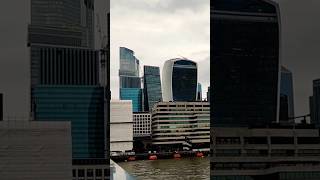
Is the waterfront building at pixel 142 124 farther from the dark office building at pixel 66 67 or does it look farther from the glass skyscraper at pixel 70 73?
the dark office building at pixel 66 67

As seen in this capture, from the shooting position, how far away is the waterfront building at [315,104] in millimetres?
46125

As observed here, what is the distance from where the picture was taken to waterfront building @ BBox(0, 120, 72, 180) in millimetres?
32312

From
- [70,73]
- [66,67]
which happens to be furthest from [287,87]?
[66,67]

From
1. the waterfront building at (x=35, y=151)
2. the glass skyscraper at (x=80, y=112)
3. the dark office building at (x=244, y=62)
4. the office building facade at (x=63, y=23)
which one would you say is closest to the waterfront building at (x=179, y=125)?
the office building facade at (x=63, y=23)

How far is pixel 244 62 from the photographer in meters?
50.8

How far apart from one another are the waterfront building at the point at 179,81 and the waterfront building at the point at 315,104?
105m

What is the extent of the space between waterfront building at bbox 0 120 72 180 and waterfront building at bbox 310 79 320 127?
2291 cm

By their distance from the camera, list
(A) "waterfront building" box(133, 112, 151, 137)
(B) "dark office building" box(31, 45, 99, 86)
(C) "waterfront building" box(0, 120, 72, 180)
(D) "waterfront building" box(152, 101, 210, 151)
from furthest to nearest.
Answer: (A) "waterfront building" box(133, 112, 151, 137) → (D) "waterfront building" box(152, 101, 210, 151) → (B) "dark office building" box(31, 45, 99, 86) → (C) "waterfront building" box(0, 120, 72, 180)

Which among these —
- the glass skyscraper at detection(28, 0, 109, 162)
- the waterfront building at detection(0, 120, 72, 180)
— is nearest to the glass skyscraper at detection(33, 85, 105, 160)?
the glass skyscraper at detection(28, 0, 109, 162)

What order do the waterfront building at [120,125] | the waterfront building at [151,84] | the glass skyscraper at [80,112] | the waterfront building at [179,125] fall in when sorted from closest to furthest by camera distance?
1. the glass skyscraper at [80,112]
2. the waterfront building at [120,125]
3. the waterfront building at [179,125]
4. the waterfront building at [151,84]

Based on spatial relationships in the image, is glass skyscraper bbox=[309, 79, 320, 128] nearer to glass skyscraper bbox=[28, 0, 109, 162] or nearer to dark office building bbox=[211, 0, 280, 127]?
dark office building bbox=[211, 0, 280, 127]

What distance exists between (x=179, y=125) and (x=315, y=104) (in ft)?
262

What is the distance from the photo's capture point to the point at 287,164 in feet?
134

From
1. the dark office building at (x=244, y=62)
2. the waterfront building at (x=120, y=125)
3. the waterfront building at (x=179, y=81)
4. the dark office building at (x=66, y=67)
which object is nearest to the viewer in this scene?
the dark office building at (x=244, y=62)
